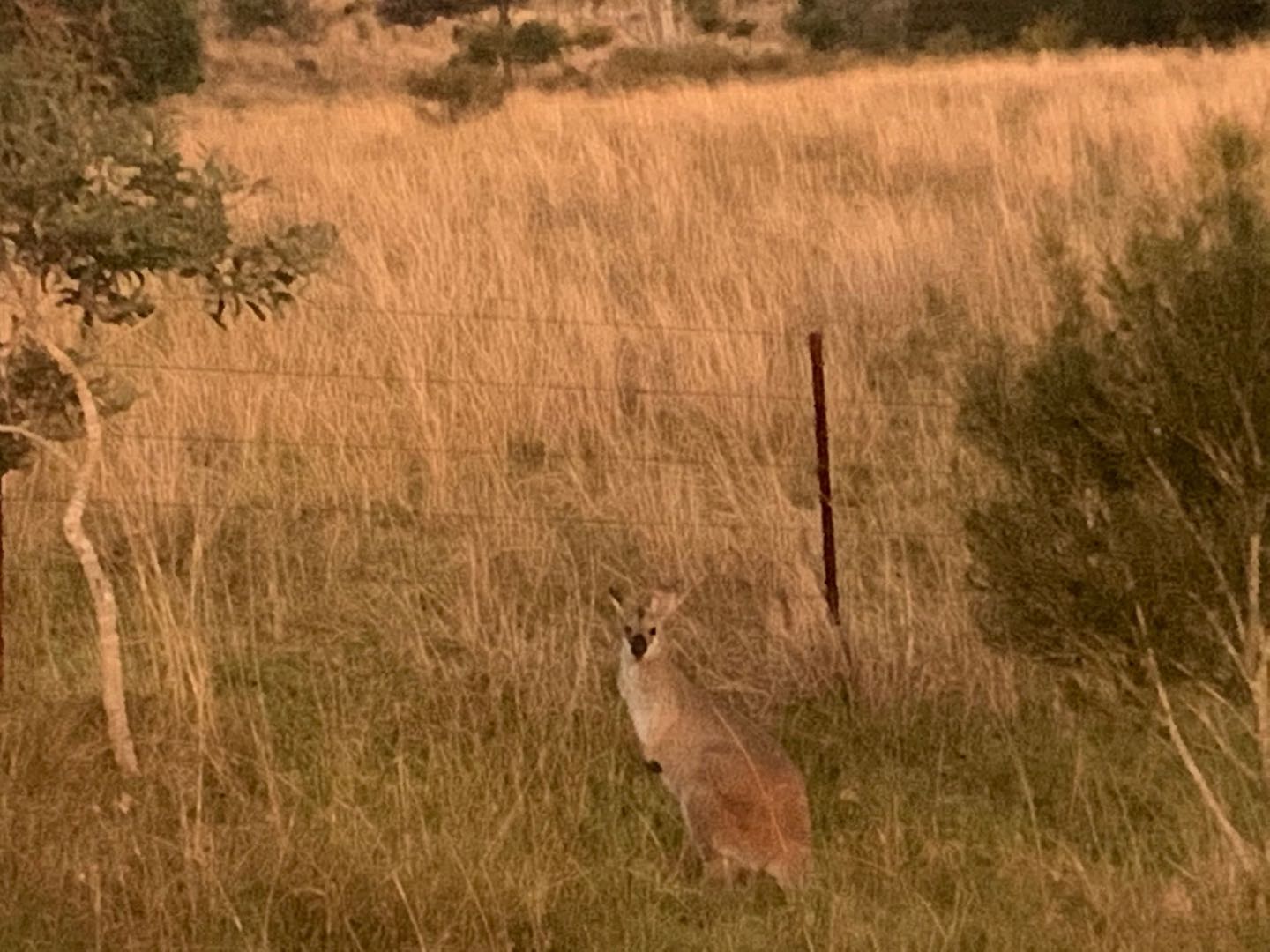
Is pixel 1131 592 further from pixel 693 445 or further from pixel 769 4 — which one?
pixel 769 4

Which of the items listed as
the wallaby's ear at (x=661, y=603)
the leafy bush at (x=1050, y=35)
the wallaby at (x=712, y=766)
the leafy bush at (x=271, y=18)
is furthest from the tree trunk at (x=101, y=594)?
the leafy bush at (x=271, y=18)

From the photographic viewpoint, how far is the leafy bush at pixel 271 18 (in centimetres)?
4647

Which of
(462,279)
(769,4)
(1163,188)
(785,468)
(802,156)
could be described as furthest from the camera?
(769,4)

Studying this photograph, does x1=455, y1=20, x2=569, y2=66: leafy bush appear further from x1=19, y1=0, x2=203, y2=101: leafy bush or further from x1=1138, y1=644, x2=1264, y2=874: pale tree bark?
x1=1138, y1=644, x2=1264, y2=874: pale tree bark

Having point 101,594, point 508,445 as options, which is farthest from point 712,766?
point 508,445

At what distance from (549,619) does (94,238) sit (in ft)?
7.59

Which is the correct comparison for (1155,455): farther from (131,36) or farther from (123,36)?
(131,36)

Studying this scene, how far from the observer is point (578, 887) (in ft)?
16.0

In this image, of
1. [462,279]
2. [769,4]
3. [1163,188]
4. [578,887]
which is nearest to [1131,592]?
[578,887]

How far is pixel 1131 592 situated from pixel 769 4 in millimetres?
54985

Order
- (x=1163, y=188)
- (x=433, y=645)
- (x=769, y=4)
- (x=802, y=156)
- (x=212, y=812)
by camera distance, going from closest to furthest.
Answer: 1. (x=212, y=812)
2. (x=433, y=645)
3. (x=1163, y=188)
4. (x=802, y=156)
5. (x=769, y=4)

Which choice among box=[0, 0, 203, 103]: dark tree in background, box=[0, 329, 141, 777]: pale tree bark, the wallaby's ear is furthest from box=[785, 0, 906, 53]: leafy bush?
box=[0, 329, 141, 777]: pale tree bark

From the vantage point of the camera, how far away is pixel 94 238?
5.15 m

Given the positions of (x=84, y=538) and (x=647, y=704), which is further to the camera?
(x=84, y=538)
